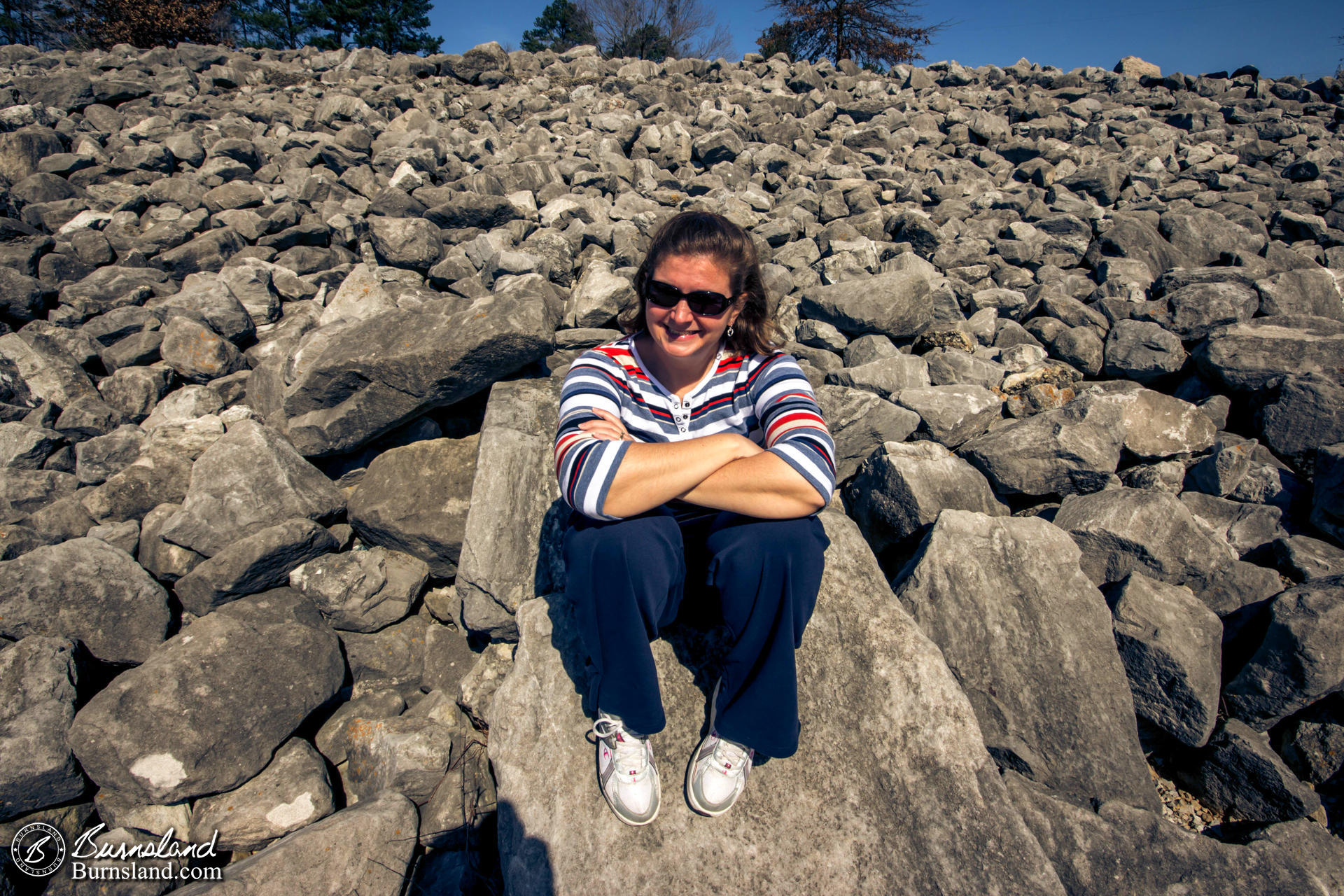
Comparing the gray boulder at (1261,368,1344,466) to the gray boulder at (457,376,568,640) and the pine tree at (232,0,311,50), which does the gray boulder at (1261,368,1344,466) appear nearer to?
the gray boulder at (457,376,568,640)

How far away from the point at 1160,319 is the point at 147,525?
7030mm

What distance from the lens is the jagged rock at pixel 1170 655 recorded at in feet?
8.21

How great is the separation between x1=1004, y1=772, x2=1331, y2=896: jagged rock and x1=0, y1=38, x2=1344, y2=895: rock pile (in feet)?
0.04

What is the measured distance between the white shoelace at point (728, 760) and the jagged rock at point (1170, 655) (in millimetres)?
1782

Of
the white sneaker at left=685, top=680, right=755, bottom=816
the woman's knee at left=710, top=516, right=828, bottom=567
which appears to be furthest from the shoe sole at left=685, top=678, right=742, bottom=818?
the woman's knee at left=710, top=516, right=828, bottom=567

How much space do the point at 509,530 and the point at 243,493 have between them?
1568 millimetres

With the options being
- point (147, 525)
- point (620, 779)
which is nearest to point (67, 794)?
point (147, 525)

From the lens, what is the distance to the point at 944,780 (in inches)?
83.5

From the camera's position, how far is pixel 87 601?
118 inches

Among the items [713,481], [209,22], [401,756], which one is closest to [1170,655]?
[713,481]


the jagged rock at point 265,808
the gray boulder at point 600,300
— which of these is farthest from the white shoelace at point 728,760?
the gray boulder at point 600,300

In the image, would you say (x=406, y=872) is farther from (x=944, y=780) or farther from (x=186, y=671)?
(x=944, y=780)

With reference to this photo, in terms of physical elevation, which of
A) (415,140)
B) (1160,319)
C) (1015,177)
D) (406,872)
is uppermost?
(1015,177)

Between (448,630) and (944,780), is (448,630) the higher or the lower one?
the lower one
